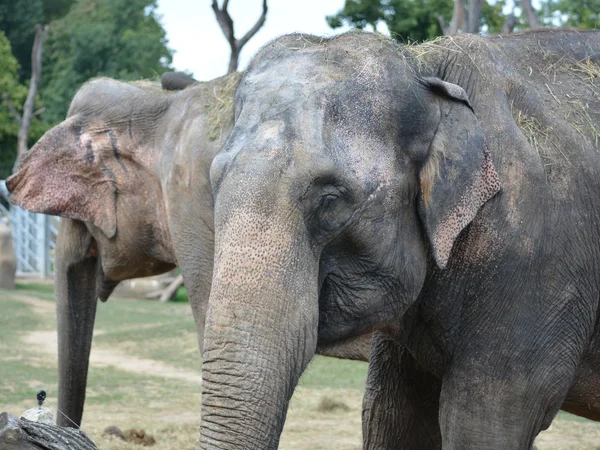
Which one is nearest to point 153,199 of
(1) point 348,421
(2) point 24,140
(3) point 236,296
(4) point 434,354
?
(1) point 348,421

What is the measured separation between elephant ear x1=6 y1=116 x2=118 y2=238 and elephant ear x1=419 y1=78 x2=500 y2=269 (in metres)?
3.89

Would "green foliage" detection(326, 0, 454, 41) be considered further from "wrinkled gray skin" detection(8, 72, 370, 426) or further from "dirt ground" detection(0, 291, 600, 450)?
"wrinkled gray skin" detection(8, 72, 370, 426)

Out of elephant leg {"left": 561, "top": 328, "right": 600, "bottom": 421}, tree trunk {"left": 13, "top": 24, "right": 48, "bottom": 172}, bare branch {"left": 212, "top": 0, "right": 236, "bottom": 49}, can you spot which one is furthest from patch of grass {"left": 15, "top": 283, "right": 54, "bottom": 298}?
elephant leg {"left": 561, "top": 328, "right": 600, "bottom": 421}

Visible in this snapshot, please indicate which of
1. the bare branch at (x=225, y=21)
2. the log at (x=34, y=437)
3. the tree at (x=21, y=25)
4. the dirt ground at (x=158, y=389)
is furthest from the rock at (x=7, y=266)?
the tree at (x=21, y=25)

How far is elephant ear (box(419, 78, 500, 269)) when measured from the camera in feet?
→ 11.2

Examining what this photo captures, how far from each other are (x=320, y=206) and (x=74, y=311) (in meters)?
4.22

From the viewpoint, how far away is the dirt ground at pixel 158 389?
7.55 metres

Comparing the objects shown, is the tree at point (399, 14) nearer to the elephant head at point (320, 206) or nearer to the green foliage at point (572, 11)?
the green foliage at point (572, 11)

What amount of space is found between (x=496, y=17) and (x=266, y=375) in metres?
19.9

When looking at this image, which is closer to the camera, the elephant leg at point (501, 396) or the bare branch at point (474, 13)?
the elephant leg at point (501, 396)

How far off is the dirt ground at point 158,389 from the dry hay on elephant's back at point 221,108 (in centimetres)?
148

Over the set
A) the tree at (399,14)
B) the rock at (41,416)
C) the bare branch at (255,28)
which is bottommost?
the rock at (41,416)

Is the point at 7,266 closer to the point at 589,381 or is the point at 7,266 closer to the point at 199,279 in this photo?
the point at 199,279

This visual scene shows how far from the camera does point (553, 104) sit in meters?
3.86
